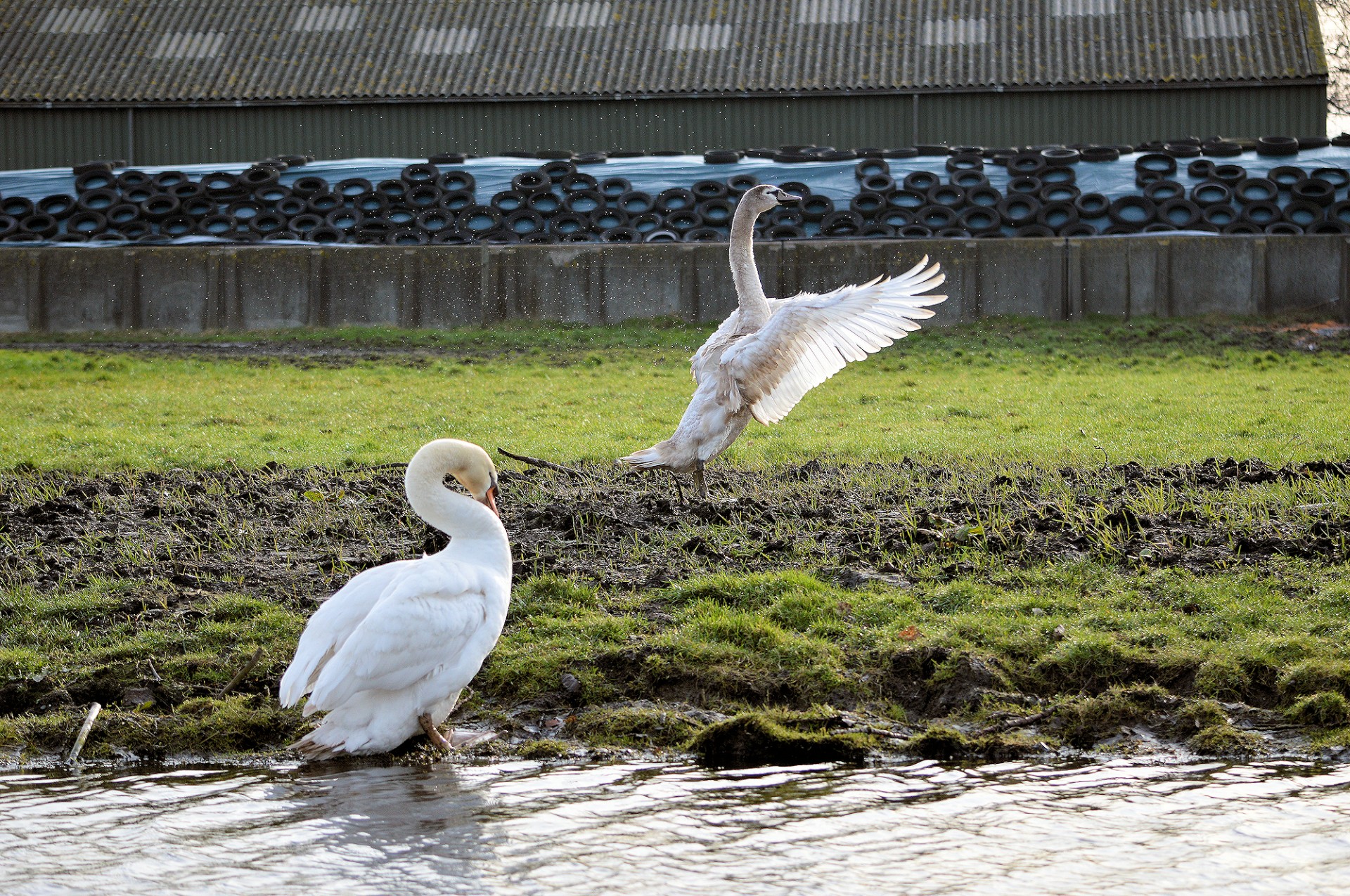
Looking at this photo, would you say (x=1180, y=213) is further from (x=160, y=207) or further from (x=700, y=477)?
(x=160, y=207)

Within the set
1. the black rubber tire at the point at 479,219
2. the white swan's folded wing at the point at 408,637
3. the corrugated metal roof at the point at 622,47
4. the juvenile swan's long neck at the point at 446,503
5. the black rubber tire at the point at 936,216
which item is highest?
the corrugated metal roof at the point at 622,47

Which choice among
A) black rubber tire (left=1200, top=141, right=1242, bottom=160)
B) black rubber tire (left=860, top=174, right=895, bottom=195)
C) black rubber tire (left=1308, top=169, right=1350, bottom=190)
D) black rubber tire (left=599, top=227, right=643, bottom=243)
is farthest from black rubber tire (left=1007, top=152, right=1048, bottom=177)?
black rubber tire (left=599, top=227, right=643, bottom=243)

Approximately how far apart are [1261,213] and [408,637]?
63.3 ft

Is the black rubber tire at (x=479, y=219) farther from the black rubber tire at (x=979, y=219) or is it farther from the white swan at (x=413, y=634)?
the white swan at (x=413, y=634)

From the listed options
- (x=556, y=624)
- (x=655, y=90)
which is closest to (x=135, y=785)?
(x=556, y=624)

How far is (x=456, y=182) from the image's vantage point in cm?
2416

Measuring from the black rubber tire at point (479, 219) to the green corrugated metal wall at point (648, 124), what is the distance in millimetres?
8010

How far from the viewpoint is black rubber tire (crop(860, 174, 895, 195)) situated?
22812mm

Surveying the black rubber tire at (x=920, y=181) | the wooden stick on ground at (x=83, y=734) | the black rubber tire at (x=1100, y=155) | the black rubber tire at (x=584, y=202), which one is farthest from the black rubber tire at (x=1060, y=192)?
the wooden stick on ground at (x=83, y=734)

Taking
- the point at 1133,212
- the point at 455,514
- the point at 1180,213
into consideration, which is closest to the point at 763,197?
the point at 455,514

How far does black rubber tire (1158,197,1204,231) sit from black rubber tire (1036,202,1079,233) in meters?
1.26

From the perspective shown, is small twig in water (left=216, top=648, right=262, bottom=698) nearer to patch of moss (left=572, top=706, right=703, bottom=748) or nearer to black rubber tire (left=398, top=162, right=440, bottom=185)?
patch of moss (left=572, top=706, right=703, bottom=748)

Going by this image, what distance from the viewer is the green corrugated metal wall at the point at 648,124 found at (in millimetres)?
29000

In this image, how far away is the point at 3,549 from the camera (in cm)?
848
